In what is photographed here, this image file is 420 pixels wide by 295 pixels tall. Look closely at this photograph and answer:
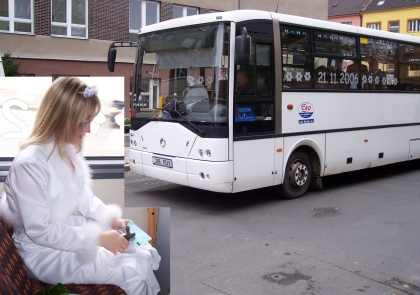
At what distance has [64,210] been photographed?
8.27ft

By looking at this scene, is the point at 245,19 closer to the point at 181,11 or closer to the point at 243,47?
the point at 243,47

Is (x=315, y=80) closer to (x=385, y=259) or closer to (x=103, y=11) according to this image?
(x=385, y=259)

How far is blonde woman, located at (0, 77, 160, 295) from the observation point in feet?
7.81

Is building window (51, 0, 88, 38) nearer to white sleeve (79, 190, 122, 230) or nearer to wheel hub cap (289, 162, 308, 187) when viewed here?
wheel hub cap (289, 162, 308, 187)

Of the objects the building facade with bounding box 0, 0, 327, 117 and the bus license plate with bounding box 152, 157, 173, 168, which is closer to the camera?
the bus license plate with bounding box 152, 157, 173, 168

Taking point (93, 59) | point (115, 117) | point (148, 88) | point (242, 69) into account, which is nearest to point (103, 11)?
point (93, 59)

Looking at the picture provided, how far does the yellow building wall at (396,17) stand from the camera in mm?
54531

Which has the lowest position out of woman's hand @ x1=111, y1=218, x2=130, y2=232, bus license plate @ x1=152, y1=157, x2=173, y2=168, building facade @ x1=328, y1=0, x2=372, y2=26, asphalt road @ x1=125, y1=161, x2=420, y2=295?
asphalt road @ x1=125, y1=161, x2=420, y2=295

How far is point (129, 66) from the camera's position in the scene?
22.4 m

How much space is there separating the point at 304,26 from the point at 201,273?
17.9 feet

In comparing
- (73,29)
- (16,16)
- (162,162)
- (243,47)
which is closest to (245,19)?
(243,47)

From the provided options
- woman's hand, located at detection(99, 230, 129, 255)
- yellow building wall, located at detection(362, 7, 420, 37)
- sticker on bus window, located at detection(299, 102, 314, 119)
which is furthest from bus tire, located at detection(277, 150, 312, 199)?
yellow building wall, located at detection(362, 7, 420, 37)

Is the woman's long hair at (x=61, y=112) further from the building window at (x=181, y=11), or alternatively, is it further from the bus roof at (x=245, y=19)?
the building window at (x=181, y=11)

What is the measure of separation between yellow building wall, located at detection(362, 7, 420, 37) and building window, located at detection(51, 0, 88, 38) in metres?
43.0
